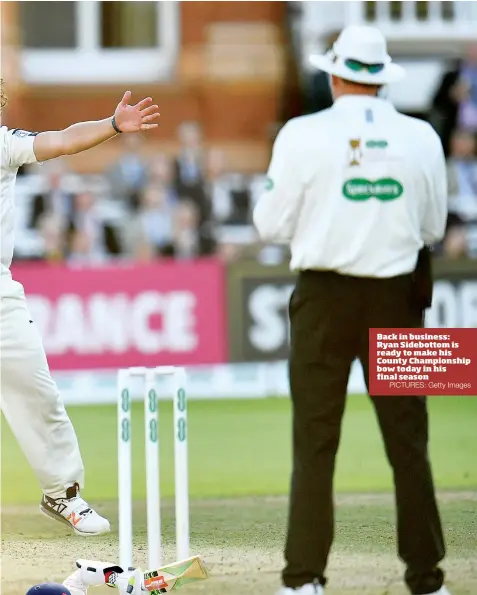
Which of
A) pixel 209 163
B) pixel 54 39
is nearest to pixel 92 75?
pixel 54 39

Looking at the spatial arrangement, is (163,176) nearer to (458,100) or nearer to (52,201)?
(52,201)

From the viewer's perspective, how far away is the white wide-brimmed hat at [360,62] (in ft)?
12.8

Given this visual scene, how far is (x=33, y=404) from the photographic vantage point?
405 centimetres

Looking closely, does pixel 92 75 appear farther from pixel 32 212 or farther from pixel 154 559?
pixel 154 559

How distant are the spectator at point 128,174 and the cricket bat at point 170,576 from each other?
4167 millimetres

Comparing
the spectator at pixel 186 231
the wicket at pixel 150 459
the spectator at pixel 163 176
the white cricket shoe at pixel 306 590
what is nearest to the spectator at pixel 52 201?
the spectator at pixel 163 176

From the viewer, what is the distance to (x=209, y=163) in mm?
8977

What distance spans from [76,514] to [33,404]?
0.38 metres

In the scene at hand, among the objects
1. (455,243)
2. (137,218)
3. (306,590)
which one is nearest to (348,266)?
(306,590)

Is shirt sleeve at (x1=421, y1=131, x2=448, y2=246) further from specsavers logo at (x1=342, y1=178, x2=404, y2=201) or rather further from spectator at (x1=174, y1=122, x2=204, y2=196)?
spectator at (x1=174, y1=122, x2=204, y2=196)

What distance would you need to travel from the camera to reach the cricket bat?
3.85 m

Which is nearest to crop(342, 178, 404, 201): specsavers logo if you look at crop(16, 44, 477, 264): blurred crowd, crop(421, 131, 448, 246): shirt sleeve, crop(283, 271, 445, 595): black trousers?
crop(421, 131, 448, 246): shirt sleeve

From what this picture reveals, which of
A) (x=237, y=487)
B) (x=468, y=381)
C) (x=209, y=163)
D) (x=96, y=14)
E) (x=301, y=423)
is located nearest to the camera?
(x=301, y=423)

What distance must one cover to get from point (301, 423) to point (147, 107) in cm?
98
